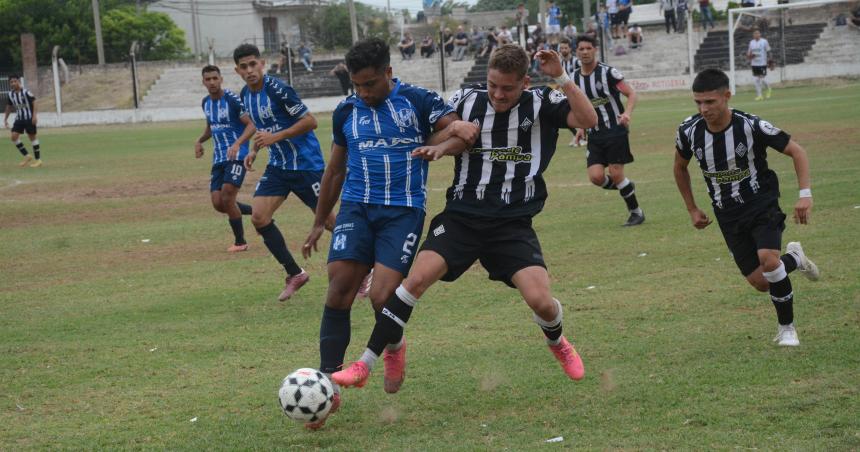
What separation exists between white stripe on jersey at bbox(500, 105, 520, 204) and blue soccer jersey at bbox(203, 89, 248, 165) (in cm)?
690

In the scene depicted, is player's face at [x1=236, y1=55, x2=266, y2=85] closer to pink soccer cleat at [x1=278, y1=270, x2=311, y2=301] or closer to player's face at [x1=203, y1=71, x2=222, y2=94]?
pink soccer cleat at [x1=278, y1=270, x2=311, y2=301]

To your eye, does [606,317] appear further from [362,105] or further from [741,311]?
[362,105]

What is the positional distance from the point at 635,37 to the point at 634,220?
123ft

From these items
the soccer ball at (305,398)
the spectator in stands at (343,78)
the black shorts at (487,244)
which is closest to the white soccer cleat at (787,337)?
the black shorts at (487,244)

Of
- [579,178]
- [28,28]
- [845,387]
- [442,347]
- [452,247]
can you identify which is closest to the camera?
[845,387]

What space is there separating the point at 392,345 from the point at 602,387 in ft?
4.18

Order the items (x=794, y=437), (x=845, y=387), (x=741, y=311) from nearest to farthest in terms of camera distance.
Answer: (x=794, y=437) → (x=845, y=387) → (x=741, y=311)

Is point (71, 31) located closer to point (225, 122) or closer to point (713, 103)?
point (225, 122)

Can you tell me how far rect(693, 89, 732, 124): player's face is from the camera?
277 inches

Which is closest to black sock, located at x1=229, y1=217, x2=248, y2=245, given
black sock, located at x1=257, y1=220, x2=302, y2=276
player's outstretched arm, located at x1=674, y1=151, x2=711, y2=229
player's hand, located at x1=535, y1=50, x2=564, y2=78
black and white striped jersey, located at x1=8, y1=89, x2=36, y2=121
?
black sock, located at x1=257, y1=220, x2=302, y2=276

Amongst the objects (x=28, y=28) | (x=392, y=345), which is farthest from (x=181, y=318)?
(x=28, y=28)

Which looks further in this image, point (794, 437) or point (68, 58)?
point (68, 58)

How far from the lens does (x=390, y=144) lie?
250 inches

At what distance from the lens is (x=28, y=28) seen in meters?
61.9
